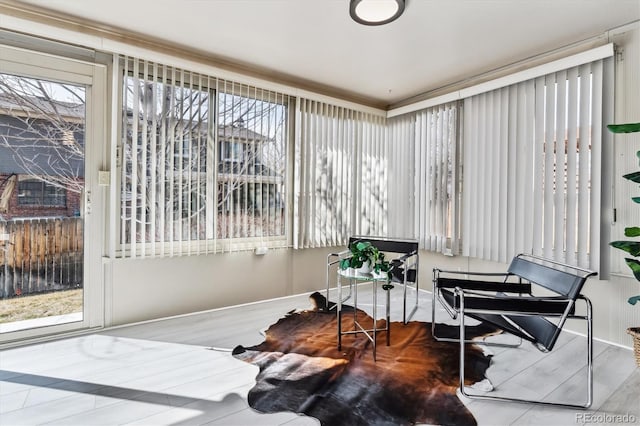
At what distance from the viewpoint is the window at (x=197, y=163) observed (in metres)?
2.92

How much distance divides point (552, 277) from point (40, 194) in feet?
13.0

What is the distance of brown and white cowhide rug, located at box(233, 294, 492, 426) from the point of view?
1.78 m

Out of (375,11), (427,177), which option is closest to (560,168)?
(427,177)

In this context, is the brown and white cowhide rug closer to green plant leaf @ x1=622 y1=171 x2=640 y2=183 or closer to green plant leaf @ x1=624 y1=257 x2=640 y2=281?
green plant leaf @ x1=624 y1=257 x2=640 y2=281

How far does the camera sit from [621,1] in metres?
2.30

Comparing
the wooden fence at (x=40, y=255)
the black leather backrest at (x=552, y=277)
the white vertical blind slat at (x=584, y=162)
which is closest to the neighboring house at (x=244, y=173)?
the wooden fence at (x=40, y=255)

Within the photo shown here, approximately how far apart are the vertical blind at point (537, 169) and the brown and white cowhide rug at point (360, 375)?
39.4 inches

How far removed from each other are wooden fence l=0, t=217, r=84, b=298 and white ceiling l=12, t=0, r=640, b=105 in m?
1.66

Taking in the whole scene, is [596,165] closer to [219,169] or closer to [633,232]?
[633,232]

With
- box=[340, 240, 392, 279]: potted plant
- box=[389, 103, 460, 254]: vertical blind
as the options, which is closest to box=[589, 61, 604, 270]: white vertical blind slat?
box=[389, 103, 460, 254]: vertical blind

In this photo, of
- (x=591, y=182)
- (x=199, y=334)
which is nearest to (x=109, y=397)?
(x=199, y=334)

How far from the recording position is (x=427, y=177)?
412 centimetres

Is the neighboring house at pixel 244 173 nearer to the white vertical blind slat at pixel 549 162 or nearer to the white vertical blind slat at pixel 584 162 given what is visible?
the white vertical blind slat at pixel 549 162

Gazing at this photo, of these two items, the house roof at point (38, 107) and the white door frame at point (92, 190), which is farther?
the white door frame at point (92, 190)
